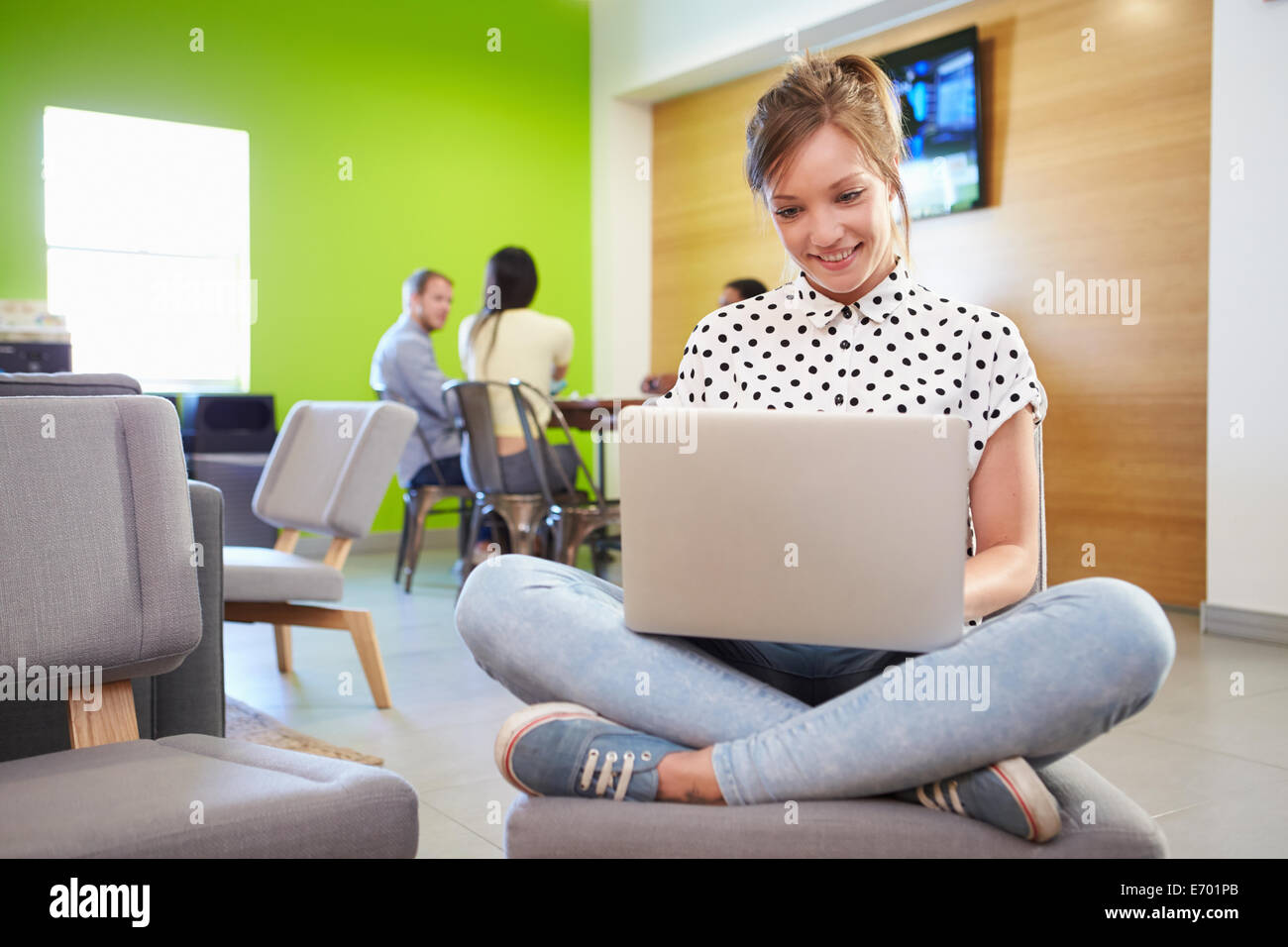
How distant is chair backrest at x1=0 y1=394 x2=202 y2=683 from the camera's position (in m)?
1.24

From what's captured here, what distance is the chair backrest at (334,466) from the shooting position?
289 centimetres

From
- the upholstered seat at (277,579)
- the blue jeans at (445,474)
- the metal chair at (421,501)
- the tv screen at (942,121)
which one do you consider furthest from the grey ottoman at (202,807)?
the tv screen at (942,121)

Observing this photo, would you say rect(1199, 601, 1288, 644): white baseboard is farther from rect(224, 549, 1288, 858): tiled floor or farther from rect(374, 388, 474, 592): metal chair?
rect(374, 388, 474, 592): metal chair

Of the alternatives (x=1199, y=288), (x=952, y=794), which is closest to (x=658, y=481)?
(x=952, y=794)

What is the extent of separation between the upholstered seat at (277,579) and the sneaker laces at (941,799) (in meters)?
1.96

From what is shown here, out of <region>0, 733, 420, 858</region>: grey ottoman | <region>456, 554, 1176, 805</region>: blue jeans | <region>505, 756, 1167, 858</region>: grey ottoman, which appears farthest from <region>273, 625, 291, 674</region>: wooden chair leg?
<region>505, 756, 1167, 858</region>: grey ottoman

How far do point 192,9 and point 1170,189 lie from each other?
13.9 ft

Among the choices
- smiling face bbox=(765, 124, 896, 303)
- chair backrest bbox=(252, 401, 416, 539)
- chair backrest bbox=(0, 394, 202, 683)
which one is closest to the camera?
chair backrest bbox=(0, 394, 202, 683)

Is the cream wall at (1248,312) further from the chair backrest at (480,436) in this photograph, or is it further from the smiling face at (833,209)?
the smiling face at (833,209)

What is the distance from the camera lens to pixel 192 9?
17.5 ft

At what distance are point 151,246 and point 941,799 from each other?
5.15 m

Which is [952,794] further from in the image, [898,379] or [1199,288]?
[1199,288]

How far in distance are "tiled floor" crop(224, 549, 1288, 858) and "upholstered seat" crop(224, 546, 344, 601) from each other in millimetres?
274
